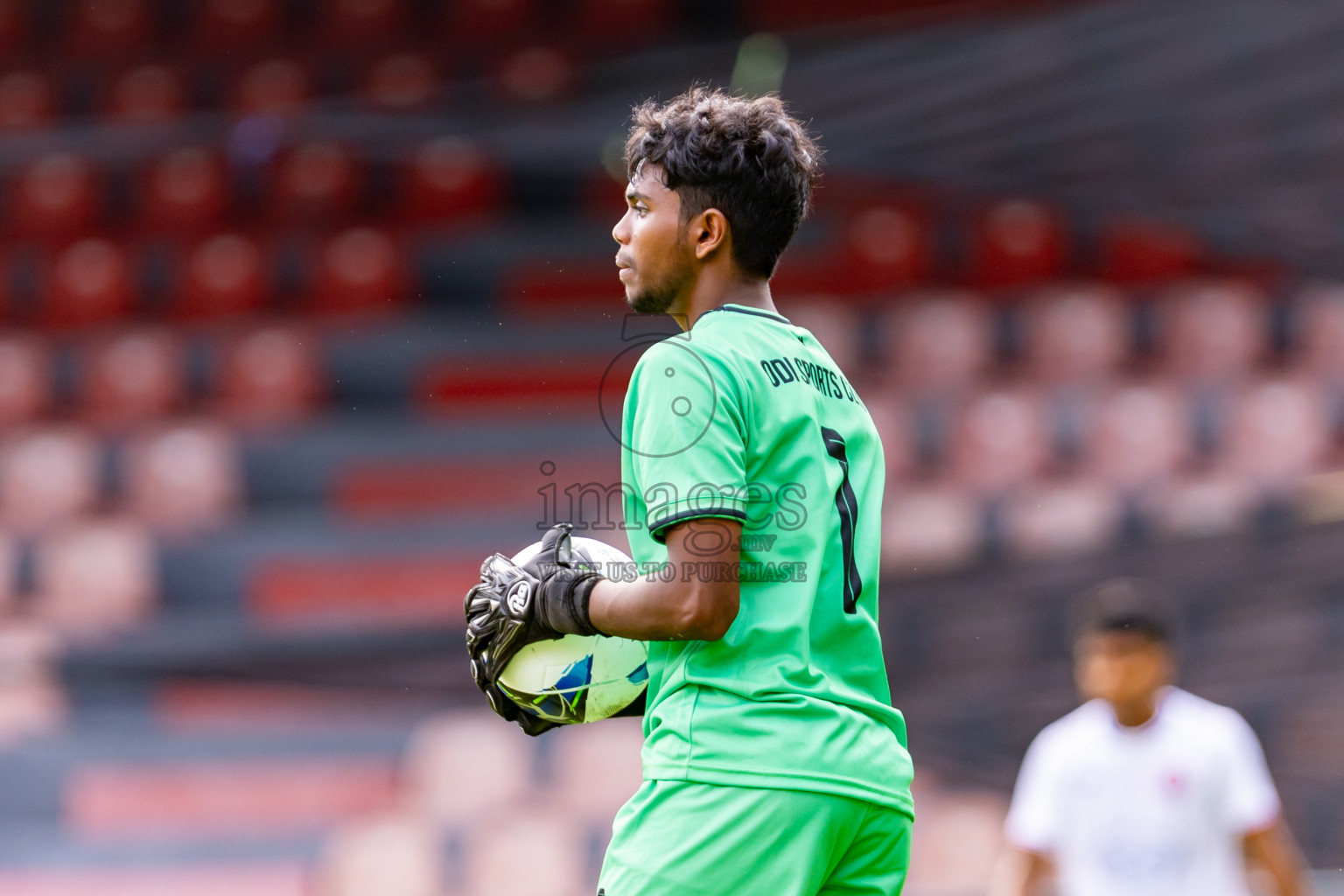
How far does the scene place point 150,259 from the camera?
23.7ft

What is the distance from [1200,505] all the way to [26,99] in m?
6.28

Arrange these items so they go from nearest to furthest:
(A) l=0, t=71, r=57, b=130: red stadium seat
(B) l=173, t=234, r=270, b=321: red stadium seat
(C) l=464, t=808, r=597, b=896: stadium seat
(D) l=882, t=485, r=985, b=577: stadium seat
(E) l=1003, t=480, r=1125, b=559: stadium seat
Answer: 1. (C) l=464, t=808, r=597, b=896: stadium seat
2. (E) l=1003, t=480, r=1125, b=559: stadium seat
3. (D) l=882, t=485, r=985, b=577: stadium seat
4. (B) l=173, t=234, r=270, b=321: red stadium seat
5. (A) l=0, t=71, r=57, b=130: red stadium seat

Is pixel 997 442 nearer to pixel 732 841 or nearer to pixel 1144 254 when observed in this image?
pixel 1144 254

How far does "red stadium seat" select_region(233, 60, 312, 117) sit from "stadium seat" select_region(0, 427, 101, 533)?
76.5 inches

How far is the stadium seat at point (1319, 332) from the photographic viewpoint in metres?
6.32

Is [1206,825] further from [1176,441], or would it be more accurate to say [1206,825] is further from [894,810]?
[1176,441]

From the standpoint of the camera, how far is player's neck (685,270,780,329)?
6.04ft

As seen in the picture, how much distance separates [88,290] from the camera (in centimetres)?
721

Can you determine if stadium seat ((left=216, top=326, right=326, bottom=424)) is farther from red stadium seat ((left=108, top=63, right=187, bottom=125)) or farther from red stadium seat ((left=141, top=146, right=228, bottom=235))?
red stadium seat ((left=108, top=63, right=187, bottom=125))

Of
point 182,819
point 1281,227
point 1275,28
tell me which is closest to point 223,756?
point 182,819

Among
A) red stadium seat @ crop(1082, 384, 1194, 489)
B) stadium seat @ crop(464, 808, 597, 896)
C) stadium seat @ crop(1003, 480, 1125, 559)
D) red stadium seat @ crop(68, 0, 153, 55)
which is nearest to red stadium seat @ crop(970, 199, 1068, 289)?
red stadium seat @ crop(1082, 384, 1194, 489)

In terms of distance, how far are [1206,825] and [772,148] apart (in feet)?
7.72

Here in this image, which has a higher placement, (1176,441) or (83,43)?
(83,43)

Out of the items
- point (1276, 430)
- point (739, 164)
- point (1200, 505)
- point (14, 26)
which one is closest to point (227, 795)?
point (1200, 505)
